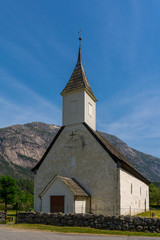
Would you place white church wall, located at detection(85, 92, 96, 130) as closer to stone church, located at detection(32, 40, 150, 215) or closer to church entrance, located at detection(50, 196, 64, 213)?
stone church, located at detection(32, 40, 150, 215)

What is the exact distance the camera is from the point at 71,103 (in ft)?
90.2

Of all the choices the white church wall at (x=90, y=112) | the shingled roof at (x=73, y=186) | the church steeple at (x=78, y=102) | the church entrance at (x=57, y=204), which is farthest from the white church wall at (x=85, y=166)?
the church entrance at (x=57, y=204)

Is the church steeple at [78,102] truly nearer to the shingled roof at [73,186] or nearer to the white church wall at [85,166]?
the white church wall at [85,166]

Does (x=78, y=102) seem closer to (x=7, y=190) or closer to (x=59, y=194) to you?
(x=59, y=194)

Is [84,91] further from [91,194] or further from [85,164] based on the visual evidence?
[91,194]

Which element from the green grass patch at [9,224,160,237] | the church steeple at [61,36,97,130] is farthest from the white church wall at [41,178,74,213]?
the church steeple at [61,36,97,130]

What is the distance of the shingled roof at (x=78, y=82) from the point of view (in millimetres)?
27547

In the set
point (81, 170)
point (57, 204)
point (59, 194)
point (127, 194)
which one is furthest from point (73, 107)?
point (127, 194)

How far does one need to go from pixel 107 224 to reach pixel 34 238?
573 cm

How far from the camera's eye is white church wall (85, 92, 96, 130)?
26.9 metres

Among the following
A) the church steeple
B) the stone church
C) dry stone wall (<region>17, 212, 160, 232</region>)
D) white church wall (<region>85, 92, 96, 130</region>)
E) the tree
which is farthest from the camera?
the tree

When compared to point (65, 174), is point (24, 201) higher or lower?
lower

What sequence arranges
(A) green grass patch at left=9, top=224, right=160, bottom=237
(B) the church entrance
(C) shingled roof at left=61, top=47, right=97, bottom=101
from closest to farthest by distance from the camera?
(A) green grass patch at left=9, top=224, right=160, bottom=237 → (B) the church entrance → (C) shingled roof at left=61, top=47, right=97, bottom=101

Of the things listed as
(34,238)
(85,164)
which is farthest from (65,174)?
(34,238)
